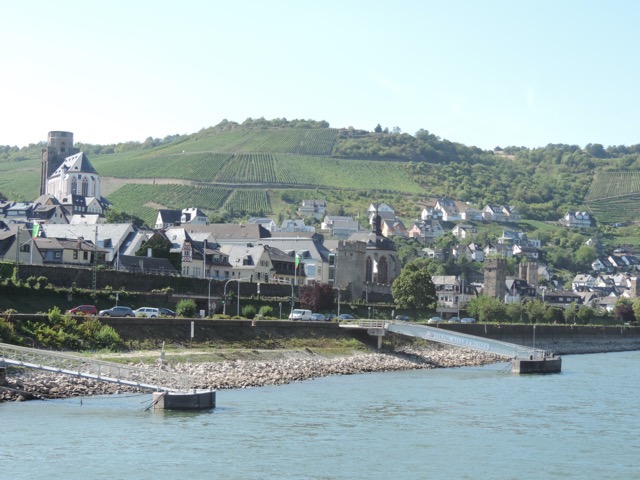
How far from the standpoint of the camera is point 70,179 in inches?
5817

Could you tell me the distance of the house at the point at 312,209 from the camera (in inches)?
7033

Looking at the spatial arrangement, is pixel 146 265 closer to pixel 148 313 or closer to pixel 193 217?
pixel 148 313

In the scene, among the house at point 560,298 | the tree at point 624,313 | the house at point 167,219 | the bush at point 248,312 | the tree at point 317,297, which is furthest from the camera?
the house at point 560,298

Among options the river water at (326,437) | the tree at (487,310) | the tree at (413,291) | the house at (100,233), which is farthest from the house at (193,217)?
the river water at (326,437)

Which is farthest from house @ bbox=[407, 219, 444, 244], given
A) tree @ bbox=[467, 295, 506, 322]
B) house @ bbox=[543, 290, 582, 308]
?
tree @ bbox=[467, 295, 506, 322]

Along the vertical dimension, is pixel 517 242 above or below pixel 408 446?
above

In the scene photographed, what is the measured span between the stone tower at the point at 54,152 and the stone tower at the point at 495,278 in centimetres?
7010

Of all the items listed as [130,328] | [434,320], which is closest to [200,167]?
[434,320]

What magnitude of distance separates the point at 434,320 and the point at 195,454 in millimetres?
59906

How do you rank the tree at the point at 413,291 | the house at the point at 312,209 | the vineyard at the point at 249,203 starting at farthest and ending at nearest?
the house at the point at 312,209
the vineyard at the point at 249,203
the tree at the point at 413,291

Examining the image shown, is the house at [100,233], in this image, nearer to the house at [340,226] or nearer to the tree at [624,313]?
the tree at [624,313]

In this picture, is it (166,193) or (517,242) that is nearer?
(166,193)

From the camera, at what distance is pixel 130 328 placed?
54812mm

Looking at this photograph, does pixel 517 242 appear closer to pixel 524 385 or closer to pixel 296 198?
pixel 296 198
